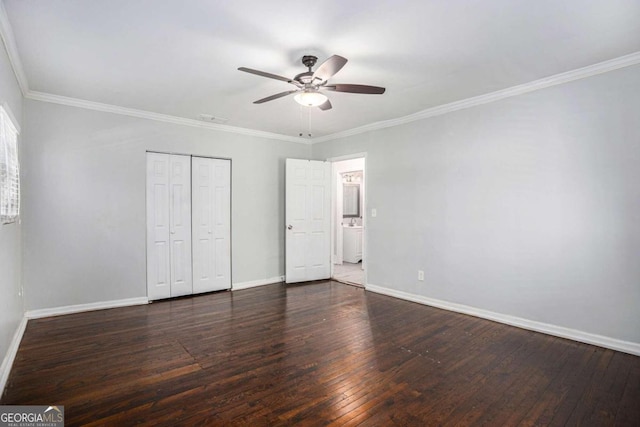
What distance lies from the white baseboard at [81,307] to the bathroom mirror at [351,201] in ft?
→ 16.9

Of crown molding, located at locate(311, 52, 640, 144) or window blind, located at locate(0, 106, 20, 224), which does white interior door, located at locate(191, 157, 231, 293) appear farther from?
crown molding, located at locate(311, 52, 640, 144)

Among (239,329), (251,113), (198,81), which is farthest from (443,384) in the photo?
(251,113)

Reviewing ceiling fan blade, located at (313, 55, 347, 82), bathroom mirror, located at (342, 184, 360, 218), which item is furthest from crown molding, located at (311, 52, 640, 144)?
bathroom mirror, located at (342, 184, 360, 218)

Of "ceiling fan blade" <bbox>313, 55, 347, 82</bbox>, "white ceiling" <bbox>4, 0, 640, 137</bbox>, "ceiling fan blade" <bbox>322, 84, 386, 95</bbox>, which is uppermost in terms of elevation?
"white ceiling" <bbox>4, 0, 640, 137</bbox>

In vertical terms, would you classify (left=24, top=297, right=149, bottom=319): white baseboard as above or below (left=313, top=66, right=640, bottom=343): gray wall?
below

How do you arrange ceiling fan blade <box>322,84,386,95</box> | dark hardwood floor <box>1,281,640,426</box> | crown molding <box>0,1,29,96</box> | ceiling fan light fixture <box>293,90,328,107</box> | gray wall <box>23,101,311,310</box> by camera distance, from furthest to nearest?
gray wall <box>23,101,311,310</box> → ceiling fan light fixture <box>293,90,328,107</box> → ceiling fan blade <box>322,84,386,95</box> → crown molding <box>0,1,29,96</box> → dark hardwood floor <box>1,281,640,426</box>

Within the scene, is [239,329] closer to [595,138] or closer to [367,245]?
[367,245]

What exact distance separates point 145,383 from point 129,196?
2.72 metres

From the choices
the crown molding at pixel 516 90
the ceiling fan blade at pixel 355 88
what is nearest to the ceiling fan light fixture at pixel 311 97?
the ceiling fan blade at pixel 355 88

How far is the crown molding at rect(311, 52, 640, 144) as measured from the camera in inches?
113

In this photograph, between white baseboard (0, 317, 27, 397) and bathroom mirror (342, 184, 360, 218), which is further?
bathroom mirror (342, 184, 360, 218)

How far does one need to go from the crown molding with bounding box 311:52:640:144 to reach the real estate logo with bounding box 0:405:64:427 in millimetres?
4619

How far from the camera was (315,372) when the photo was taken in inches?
101

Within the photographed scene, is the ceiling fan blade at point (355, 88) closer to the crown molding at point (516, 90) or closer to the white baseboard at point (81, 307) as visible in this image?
the crown molding at point (516, 90)
